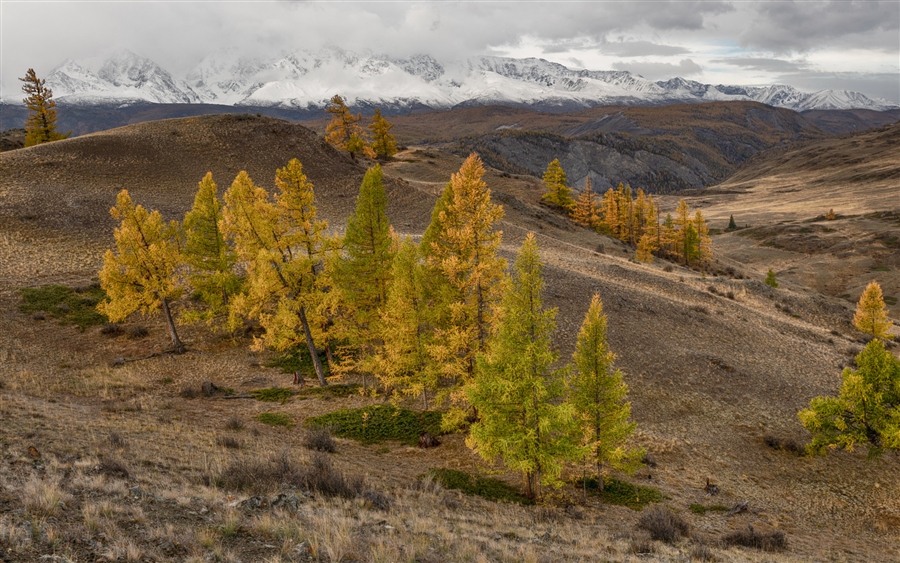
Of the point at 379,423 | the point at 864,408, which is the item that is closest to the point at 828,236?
the point at 864,408

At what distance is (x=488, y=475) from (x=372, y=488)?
659 centimetres

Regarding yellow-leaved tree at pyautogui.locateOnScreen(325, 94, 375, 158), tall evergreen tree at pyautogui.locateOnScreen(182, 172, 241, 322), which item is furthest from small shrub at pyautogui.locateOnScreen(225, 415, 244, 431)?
yellow-leaved tree at pyautogui.locateOnScreen(325, 94, 375, 158)

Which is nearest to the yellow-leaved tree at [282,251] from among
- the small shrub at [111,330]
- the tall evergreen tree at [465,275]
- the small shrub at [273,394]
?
the small shrub at [273,394]

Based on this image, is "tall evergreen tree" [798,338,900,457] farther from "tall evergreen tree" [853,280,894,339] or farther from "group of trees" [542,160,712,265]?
"group of trees" [542,160,712,265]

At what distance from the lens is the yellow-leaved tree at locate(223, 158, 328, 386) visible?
2322 cm

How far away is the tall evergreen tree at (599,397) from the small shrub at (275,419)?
12.9 meters

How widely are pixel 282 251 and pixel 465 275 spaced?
8999 mm

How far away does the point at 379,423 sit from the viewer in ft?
78.8

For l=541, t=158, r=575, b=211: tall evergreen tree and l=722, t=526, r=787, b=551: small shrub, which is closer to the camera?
l=722, t=526, r=787, b=551: small shrub

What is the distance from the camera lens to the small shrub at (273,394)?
25.8 m

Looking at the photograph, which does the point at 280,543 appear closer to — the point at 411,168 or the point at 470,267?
the point at 470,267

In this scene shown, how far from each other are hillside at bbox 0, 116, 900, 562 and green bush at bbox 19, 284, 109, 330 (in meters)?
0.94

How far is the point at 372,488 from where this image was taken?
15.5 meters

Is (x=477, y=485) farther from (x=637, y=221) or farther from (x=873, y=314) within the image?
(x=637, y=221)
